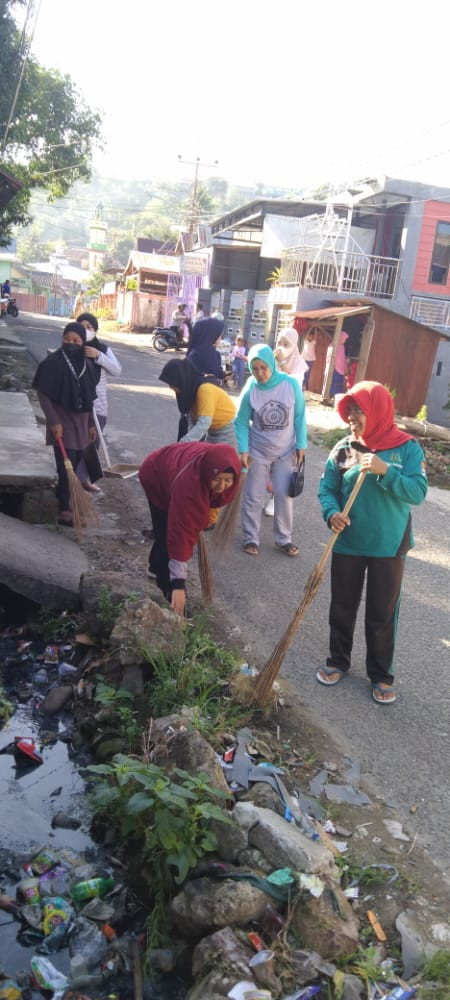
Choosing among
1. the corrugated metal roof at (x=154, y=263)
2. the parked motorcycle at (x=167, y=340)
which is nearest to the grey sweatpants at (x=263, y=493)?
the parked motorcycle at (x=167, y=340)

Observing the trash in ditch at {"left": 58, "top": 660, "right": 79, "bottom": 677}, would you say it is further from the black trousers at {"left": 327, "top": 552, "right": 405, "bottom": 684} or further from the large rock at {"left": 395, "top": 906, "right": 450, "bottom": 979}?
the large rock at {"left": 395, "top": 906, "right": 450, "bottom": 979}

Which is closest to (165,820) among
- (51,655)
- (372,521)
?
(372,521)

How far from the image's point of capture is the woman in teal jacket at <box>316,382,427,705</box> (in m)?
3.63

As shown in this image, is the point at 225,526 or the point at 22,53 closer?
the point at 225,526

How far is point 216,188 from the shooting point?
552 feet

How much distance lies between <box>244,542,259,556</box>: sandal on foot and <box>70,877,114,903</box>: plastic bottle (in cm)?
364

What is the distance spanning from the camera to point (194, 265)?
3359cm

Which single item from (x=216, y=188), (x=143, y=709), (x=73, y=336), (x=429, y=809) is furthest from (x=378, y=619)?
(x=216, y=188)

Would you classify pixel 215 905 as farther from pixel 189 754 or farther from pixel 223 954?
pixel 189 754

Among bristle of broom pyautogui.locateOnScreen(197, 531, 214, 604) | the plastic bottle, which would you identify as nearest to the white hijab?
bristle of broom pyautogui.locateOnScreen(197, 531, 214, 604)

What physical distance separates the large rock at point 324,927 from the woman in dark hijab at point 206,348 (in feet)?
13.5

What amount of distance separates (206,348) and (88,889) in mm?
4112

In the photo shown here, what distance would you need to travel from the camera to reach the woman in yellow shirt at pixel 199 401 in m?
5.54

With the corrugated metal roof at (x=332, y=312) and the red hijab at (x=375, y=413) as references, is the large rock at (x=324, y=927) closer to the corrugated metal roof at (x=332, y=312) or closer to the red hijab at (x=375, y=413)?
the red hijab at (x=375, y=413)
